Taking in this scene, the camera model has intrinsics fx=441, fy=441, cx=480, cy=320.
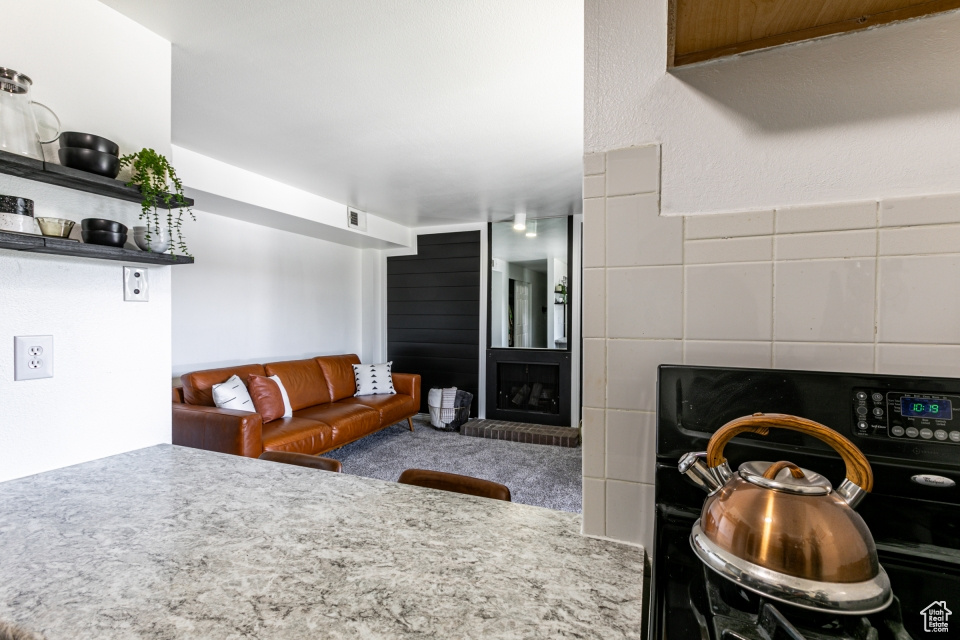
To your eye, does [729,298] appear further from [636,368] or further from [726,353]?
[636,368]

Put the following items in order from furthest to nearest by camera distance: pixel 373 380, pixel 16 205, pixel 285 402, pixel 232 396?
1. pixel 373 380
2. pixel 285 402
3. pixel 232 396
4. pixel 16 205

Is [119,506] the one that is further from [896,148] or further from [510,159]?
[510,159]

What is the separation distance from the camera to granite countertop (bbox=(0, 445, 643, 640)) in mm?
596

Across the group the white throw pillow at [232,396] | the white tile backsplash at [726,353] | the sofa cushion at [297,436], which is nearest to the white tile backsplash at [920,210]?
the white tile backsplash at [726,353]

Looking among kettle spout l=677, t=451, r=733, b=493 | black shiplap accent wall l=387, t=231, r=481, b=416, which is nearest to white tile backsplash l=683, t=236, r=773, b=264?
kettle spout l=677, t=451, r=733, b=493

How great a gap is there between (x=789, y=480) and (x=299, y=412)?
381cm

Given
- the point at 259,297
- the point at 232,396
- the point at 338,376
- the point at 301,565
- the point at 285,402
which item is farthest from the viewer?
the point at 338,376

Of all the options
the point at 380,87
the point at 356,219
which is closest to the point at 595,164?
the point at 380,87

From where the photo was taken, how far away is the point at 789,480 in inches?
21.0

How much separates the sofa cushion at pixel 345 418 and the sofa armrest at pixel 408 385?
0.68 meters

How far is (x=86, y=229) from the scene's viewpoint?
4.05 ft

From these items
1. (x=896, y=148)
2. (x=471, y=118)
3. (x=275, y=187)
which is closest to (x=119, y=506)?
(x=896, y=148)

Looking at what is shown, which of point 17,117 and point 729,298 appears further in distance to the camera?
point 17,117

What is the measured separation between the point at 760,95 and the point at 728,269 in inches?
12.2
